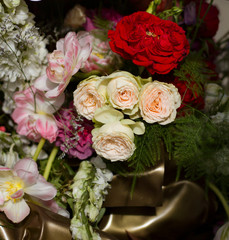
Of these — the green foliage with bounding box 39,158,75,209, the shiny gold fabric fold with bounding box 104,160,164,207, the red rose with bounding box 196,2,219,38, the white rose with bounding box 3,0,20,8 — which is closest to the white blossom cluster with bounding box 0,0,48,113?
the white rose with bounding box 3,0,20,8

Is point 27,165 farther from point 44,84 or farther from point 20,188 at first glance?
point 44,84

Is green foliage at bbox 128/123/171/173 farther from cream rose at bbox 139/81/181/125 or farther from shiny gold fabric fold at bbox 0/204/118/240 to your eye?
shiny gold fabric fold at bbox 0/204/118/240

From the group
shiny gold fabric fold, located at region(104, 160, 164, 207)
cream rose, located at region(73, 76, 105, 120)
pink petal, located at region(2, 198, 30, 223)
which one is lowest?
shiny gold fabric fold, located at region(104, 160, 164, 207)

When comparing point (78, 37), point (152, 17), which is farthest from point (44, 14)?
point (152, 17)

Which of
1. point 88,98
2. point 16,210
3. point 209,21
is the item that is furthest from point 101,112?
point 209,21

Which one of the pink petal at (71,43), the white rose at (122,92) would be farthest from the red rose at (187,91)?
the pink petal at (71,43)

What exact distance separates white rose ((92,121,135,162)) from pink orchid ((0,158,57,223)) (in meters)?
0.14

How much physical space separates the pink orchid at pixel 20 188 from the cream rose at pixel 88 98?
0.49ft

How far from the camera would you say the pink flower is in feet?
2.42

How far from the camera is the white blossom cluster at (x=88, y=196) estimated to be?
25.9 inches

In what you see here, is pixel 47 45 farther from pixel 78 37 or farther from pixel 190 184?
pixel 190 184

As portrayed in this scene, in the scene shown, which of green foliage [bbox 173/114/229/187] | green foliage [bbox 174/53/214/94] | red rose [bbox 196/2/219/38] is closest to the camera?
green foliage [bbox 173/114/229/187]

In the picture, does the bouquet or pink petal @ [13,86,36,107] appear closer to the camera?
the bouquet

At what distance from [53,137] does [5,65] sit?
0.66 ft
